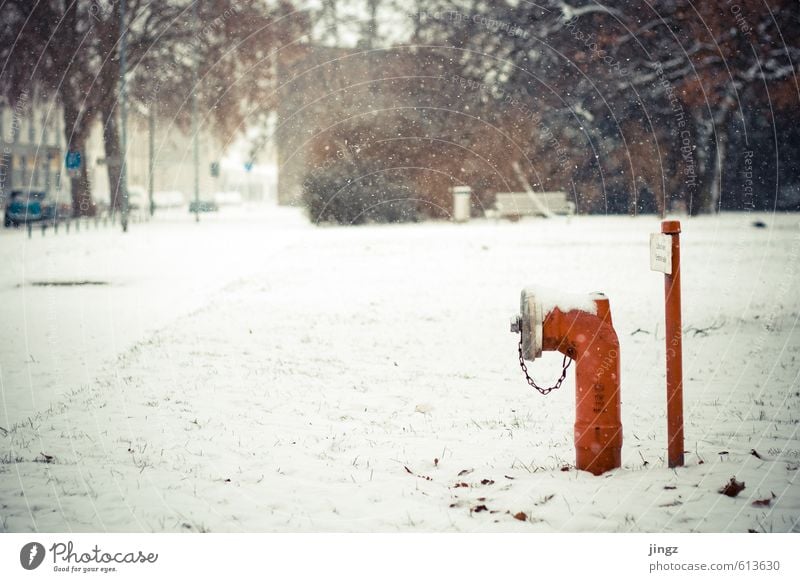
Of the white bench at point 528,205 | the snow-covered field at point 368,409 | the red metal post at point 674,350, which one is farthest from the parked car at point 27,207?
the red metal post at point 674,350

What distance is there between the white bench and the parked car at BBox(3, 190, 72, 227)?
18.2 meters

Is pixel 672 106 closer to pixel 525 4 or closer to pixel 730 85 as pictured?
pixel 730 85

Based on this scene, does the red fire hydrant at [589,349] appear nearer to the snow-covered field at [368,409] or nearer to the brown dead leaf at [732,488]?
the snow-covered field at [368,409]

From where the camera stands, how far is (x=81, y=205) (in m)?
31.9

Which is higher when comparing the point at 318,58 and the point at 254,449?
the point at 318,58

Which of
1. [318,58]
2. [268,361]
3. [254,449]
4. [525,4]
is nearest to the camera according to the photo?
[254,449]

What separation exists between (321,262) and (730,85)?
15230 millimetres

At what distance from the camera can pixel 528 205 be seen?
1062 inches

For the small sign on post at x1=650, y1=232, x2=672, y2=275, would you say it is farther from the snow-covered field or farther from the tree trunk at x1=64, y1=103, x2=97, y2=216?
the tree trunk at x1=64, y1=103, x2=97, y2=216

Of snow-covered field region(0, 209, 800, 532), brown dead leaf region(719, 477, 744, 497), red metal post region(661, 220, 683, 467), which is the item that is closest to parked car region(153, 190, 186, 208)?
snow-covered field region(0, 209, 800, 532)

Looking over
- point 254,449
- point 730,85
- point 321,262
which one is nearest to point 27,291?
point 321,262

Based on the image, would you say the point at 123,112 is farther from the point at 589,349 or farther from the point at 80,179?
the point at 589,349

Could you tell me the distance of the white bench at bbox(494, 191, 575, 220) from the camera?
1057 inches
